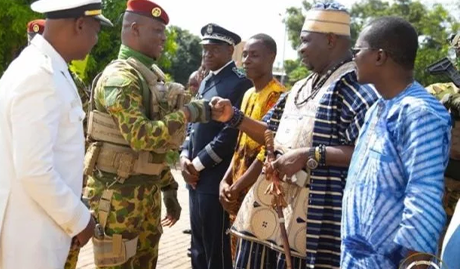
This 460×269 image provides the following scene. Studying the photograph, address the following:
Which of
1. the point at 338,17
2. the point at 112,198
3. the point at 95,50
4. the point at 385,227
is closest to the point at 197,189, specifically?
the point at 112,198

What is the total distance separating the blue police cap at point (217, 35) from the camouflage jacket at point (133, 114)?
1759 millimetres

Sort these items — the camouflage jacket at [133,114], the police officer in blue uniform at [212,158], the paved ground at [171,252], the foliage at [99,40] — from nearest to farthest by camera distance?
the camouflage jacket at [133,114]
the police officer in blue uniform at [212,158]
the paved ground at [171,252]
the foliage at [99,40]

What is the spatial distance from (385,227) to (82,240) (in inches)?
58.0

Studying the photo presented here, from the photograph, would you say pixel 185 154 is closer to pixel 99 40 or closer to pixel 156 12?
pixel 156 12

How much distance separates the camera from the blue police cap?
19.4ft

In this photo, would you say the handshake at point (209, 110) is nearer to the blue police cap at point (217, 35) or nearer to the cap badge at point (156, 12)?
the cap badge at point (156, 12)

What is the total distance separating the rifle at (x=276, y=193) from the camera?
382 cm

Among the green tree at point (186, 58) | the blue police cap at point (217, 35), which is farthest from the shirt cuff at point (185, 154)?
the green tree at point (186, 58)

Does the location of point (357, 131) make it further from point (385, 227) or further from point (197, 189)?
point (197, 189)

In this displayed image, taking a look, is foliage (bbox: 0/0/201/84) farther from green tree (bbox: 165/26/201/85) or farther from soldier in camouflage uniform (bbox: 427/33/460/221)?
green tree (bbox: 165/26/201/85)

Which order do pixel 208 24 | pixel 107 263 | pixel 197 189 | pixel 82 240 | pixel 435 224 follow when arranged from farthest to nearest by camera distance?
pixel 208 24
pixel 197 189
pixel 107 263
pixel 82 240
pixel 435 224

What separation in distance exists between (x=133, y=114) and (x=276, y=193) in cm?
100

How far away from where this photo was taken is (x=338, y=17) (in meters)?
4.00

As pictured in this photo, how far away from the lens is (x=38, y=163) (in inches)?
118
